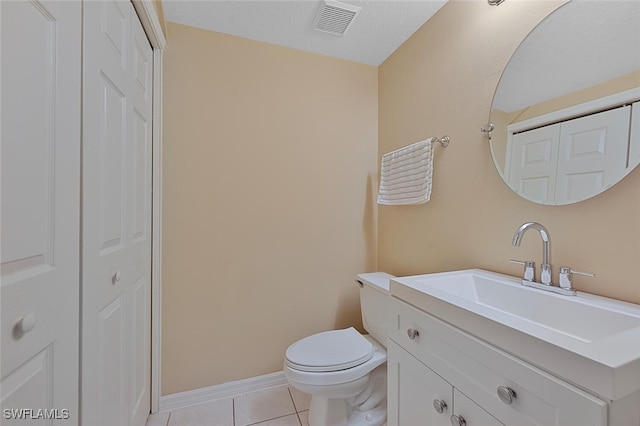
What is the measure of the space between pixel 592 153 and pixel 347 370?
4.05 feet

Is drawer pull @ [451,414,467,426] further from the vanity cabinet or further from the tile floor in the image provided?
the tile floor

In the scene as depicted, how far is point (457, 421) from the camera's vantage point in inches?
29.9

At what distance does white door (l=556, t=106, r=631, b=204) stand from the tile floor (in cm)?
160

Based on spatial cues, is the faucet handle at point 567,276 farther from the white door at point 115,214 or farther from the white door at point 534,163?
the white door at point 115,214

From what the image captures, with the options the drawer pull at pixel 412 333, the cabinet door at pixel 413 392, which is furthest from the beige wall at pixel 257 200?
the drawer pull at pixel 412 333

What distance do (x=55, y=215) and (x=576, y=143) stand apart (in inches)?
59.8

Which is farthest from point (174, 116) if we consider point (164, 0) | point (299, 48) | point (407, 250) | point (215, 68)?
point (407, 250)

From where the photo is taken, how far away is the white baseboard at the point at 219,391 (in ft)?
4.97

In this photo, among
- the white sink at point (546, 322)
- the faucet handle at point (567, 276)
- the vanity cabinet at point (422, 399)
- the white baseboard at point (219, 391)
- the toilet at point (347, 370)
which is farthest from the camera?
the white baseboard at point (219, 391)

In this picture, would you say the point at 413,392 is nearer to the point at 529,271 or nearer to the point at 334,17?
the point at 529,271

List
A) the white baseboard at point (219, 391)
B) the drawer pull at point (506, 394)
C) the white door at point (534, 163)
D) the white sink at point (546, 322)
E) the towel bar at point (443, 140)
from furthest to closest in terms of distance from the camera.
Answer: the white baseboard at point (219, 391) → the towel bar at point (443, 140) → the white door at point (534, 163) → the drawer pull at point (506, 394) → the white sink at point (546, 322)

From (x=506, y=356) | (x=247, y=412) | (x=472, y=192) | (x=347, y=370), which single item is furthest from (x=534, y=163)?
(x=247, y=412)

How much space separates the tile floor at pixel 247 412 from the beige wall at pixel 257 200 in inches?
4.9

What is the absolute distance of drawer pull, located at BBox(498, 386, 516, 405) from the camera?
62 cm
